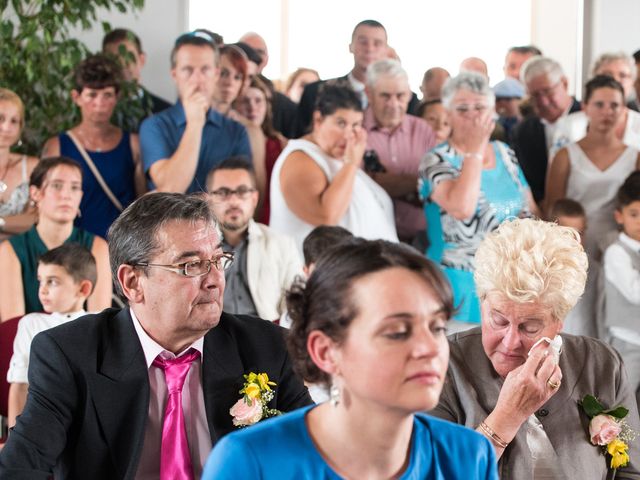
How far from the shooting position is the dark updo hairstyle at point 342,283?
1720 mm

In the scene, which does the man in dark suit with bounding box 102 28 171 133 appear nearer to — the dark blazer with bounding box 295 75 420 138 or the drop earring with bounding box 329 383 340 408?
the dark blazer with bounding box 295 75 420 138

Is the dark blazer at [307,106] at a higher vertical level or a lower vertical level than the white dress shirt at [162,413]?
higher

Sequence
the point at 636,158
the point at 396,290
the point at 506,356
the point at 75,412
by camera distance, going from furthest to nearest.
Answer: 1. the point at 636,158
2. the point at 506,356
3. the point at 75,412
4. the point at 396,290

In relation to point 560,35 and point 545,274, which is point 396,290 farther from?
point 560,35

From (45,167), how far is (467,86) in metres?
1.90

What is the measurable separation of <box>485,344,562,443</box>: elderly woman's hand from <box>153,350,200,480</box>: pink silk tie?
0.68 m

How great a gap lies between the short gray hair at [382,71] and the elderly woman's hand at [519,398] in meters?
3.02

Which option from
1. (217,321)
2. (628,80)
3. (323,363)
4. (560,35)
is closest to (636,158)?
(628,80)

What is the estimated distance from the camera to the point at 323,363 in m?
1.78

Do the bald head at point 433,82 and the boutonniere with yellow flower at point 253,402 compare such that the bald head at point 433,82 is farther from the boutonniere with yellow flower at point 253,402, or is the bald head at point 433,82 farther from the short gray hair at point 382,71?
the boutonniere with yellow flower at point 253,402

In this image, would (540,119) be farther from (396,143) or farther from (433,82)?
(396,143)

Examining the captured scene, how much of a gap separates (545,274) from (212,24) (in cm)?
481

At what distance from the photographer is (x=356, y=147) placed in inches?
196

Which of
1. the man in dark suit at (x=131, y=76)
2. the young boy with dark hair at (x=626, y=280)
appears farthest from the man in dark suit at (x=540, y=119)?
the man in dark suit at (x=131, y=76)
